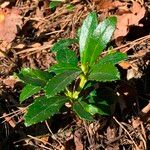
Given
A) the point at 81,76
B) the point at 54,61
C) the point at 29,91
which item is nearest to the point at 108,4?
the point at 54,61

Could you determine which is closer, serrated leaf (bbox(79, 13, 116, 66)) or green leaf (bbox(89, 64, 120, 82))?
green leaf (bbox(89, 64, 120, 82))

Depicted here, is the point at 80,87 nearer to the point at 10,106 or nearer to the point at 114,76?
the point at 114,76

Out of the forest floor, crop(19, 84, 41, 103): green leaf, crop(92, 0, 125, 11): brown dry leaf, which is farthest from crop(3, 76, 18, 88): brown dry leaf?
crop(92, 0, 125, 11): brown dry leaf

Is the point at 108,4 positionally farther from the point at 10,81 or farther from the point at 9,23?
the point at 10,81

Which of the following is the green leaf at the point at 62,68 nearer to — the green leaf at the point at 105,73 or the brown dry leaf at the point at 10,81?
the green leaf at the point at 105,73

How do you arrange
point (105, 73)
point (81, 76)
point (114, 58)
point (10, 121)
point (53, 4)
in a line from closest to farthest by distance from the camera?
point (105, 73) < point (114, 58) < point (81, 76) < point (10, 121) < point (53, 4)

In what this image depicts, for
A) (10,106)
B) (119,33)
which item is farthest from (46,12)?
(10,106)

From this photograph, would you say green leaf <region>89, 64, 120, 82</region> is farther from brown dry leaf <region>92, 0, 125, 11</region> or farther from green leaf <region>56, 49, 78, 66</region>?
brown dry leaf <region>92, 0, 125, 11</region>
